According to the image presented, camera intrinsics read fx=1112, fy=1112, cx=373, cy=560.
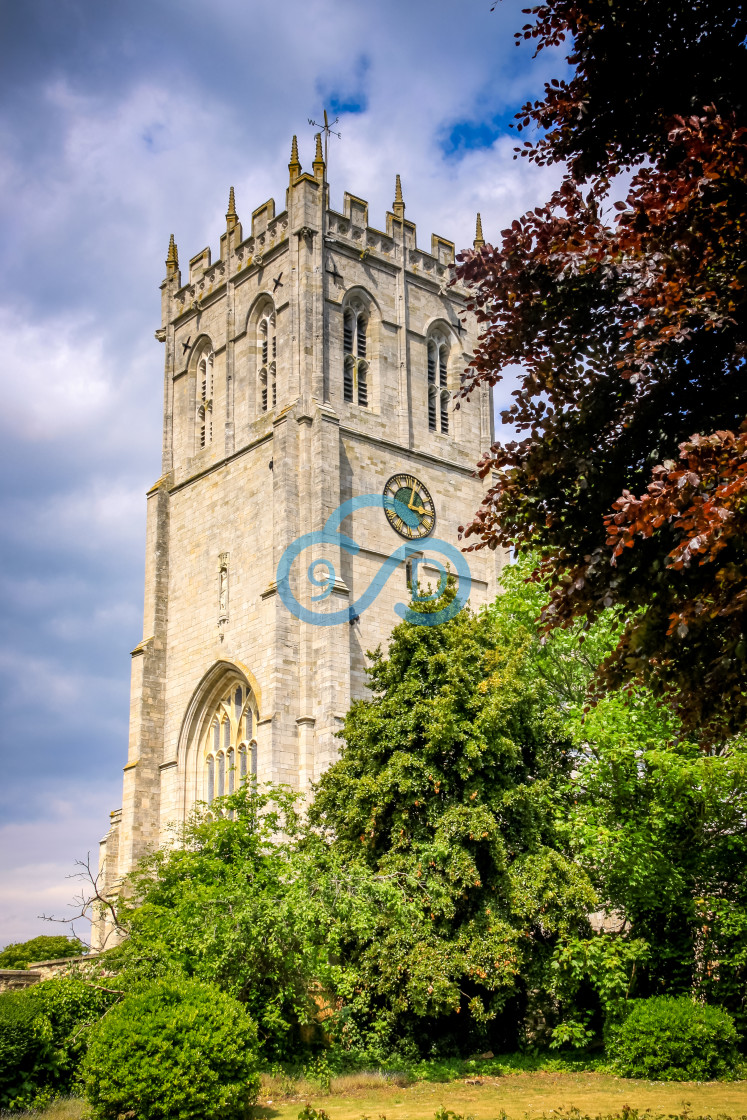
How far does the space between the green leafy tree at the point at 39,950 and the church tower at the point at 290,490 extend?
662 cm

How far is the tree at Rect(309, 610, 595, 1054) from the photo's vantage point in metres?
18.2

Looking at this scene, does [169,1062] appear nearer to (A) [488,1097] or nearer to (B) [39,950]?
(A) [488,1097]

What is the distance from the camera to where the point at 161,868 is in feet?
66.5

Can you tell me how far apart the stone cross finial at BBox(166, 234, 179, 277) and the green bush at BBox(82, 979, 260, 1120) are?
32.8m

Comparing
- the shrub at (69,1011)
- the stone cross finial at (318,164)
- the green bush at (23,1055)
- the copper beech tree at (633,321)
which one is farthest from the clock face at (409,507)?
the copper beech tree at (633,321)

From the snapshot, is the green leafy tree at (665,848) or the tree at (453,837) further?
the green leafy tree at (665,848)

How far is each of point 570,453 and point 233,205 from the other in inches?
1331

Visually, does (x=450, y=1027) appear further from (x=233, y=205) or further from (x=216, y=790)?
(x=233, y=205)

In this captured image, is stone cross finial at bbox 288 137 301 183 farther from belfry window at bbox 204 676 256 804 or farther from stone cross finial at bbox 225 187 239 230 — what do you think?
belfry window at bbox 204 676 256 804

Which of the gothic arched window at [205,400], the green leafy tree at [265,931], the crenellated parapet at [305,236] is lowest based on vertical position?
the green leafy tree at [265,931]

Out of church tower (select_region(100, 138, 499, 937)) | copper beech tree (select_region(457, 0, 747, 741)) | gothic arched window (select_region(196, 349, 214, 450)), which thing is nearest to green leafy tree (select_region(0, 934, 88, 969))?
church tower (select_region(100, 138, 499, 937))

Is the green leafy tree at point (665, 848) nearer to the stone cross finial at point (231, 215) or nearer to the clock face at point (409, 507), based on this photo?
the clock face at point (409, 507)

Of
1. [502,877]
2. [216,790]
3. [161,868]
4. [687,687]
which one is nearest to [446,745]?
[502,877]

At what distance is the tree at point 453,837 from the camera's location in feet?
59.6
